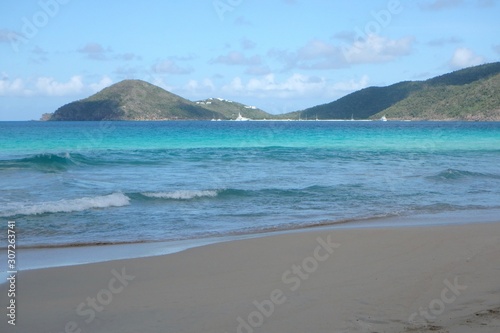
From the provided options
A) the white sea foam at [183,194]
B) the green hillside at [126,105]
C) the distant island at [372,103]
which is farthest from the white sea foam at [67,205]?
the green hillside at [126,105]

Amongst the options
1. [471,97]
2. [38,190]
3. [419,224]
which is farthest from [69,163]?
[471,97]

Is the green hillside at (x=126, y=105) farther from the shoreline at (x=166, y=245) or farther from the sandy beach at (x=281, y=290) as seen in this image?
the sandy beach at (x=281, y=290)

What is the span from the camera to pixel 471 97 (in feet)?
350

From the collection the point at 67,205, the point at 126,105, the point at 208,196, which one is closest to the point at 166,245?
the point at 67,205

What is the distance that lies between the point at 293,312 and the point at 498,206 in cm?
1041

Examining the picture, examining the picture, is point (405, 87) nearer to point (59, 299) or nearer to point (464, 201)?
point (464, 201)

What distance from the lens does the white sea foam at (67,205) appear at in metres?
13.4

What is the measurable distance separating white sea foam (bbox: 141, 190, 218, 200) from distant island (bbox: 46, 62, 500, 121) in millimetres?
95562

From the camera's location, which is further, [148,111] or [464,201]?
[148,111]

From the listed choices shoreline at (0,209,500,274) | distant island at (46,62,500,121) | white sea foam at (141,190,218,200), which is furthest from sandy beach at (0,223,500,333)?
distant island at (46,62,500,121)

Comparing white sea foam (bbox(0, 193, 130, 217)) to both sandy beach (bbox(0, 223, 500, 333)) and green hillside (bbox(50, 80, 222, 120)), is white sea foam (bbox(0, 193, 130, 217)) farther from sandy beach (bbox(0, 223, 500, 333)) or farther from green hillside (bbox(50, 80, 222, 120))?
green hillside (bbox(50, 80, 222, 120))

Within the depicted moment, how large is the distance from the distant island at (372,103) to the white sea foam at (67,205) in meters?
97.9

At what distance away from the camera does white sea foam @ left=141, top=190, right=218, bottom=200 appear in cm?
1605

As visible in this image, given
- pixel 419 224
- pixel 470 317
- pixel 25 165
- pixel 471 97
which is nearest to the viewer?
pixel 470 317
